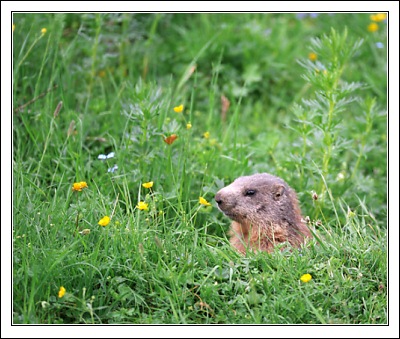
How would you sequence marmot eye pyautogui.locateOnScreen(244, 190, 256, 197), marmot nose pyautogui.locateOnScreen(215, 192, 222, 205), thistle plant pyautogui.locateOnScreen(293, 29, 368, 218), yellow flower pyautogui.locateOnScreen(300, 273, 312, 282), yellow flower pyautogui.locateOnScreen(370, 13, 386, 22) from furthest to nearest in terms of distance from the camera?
yellow flower pyautogui.locateOnScreen(370, 13, 386, 22) < thistle plant pyautogui.locateOnScreen(293, 29, 368, 218) < marmot eye pyautogui.locateOnScreen(244, 190, 256, 197) < marmot nose pyautogui.locateOnScreen(215, 192, 222, 205) < yellow flower pyautogui.locateOnScreen(300, 273, 312, 282)

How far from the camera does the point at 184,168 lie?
200 inches

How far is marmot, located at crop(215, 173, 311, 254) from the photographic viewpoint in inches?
193

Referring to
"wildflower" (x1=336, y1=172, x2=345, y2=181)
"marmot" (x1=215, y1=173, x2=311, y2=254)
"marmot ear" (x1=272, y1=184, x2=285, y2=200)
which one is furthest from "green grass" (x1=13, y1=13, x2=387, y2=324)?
"marmot ear" (x1=272, y1=184, x2=285, y2=200)

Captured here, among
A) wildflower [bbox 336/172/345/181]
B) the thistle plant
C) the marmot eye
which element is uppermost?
the thistle plant

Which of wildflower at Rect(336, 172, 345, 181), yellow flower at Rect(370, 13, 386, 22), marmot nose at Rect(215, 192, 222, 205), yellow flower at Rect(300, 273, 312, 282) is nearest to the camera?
yellow flower at Rect(300, 273, 312, 282)

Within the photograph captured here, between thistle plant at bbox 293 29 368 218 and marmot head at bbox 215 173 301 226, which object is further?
thistle plant at bbox 293 29 368 218

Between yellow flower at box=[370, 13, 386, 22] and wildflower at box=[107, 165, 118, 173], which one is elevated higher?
yellow flower at box=[370, 13, 386, 22]

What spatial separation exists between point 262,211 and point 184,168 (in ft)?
2.27

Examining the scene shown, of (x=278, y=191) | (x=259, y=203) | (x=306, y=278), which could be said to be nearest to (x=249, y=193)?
(x=259, y=203)

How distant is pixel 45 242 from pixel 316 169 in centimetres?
229

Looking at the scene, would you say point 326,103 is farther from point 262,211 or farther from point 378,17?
point 378,17

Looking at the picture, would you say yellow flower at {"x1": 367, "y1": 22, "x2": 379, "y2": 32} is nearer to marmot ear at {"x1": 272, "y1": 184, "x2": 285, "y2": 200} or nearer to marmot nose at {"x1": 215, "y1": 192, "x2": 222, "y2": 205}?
marmot ear at {"x1": 272, "y1": 184, "x2": 285, "y2": 200}

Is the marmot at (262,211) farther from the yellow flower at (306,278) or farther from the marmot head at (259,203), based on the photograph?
the yellow flower at (306,278)

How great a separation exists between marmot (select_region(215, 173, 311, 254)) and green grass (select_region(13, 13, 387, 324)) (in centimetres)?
16
